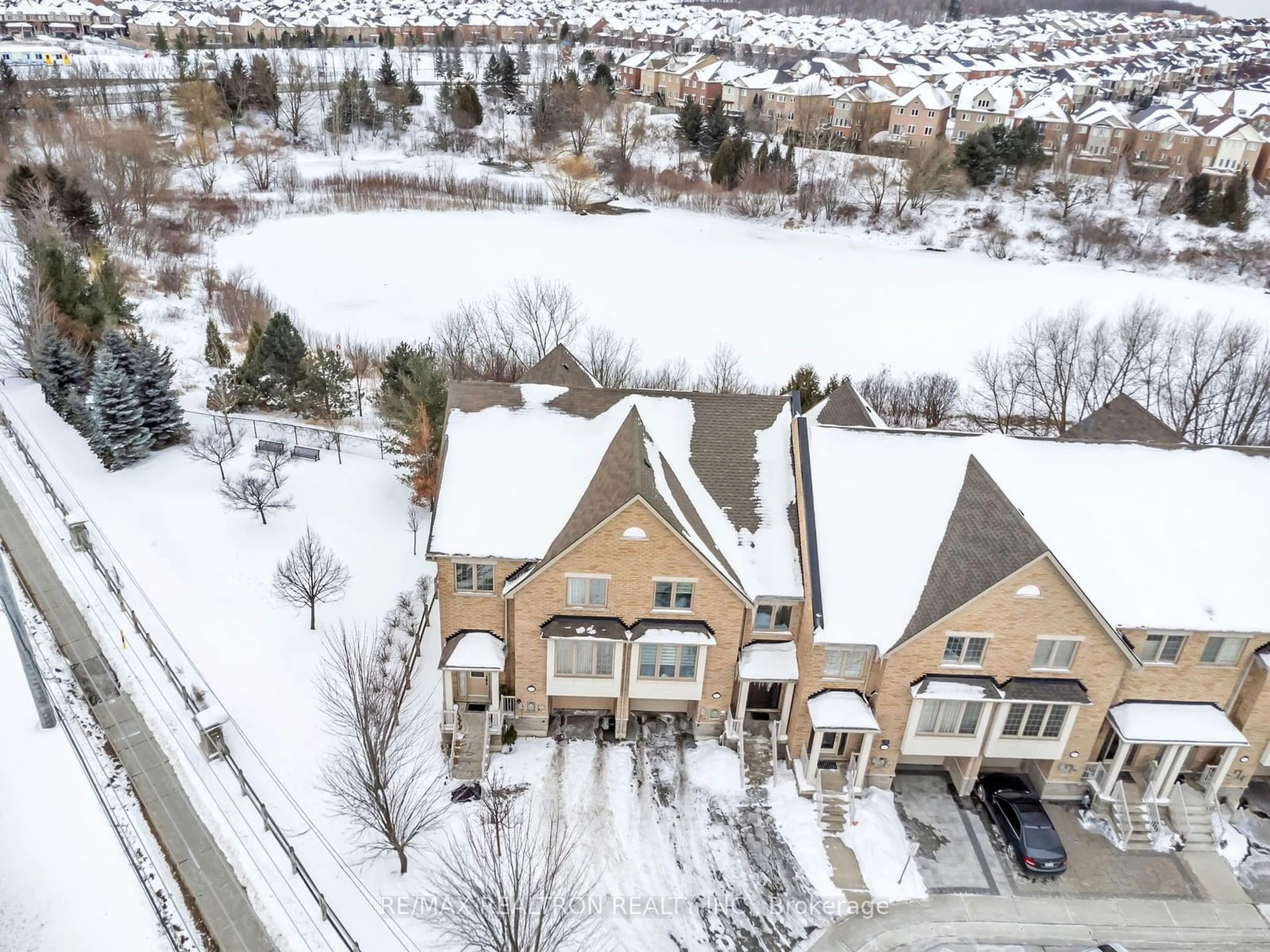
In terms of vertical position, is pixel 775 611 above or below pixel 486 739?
above

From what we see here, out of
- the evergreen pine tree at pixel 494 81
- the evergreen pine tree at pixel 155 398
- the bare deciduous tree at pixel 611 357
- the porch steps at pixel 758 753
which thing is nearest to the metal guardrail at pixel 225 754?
the evergreen pine tree at pixel 155 398

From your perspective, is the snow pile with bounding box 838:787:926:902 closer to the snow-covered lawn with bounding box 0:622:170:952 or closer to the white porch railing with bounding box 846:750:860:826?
the white porch railing with bounding box 846:750:860:826

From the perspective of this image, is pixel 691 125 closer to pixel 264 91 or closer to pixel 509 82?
pixel 509 82

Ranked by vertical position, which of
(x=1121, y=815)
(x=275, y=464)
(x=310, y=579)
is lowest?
(x=1121, y=815)

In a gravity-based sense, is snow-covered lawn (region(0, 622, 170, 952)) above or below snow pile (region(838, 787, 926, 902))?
above

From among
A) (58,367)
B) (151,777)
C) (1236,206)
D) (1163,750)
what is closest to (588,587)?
(151,777)

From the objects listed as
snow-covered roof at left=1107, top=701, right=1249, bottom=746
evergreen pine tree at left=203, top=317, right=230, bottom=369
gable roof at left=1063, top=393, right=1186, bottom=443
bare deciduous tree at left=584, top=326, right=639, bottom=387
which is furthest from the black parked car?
evergreen pine tree at left=203, top=317, right=230, bottom=369

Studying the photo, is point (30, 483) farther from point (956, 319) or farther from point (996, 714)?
point (956, 319)
